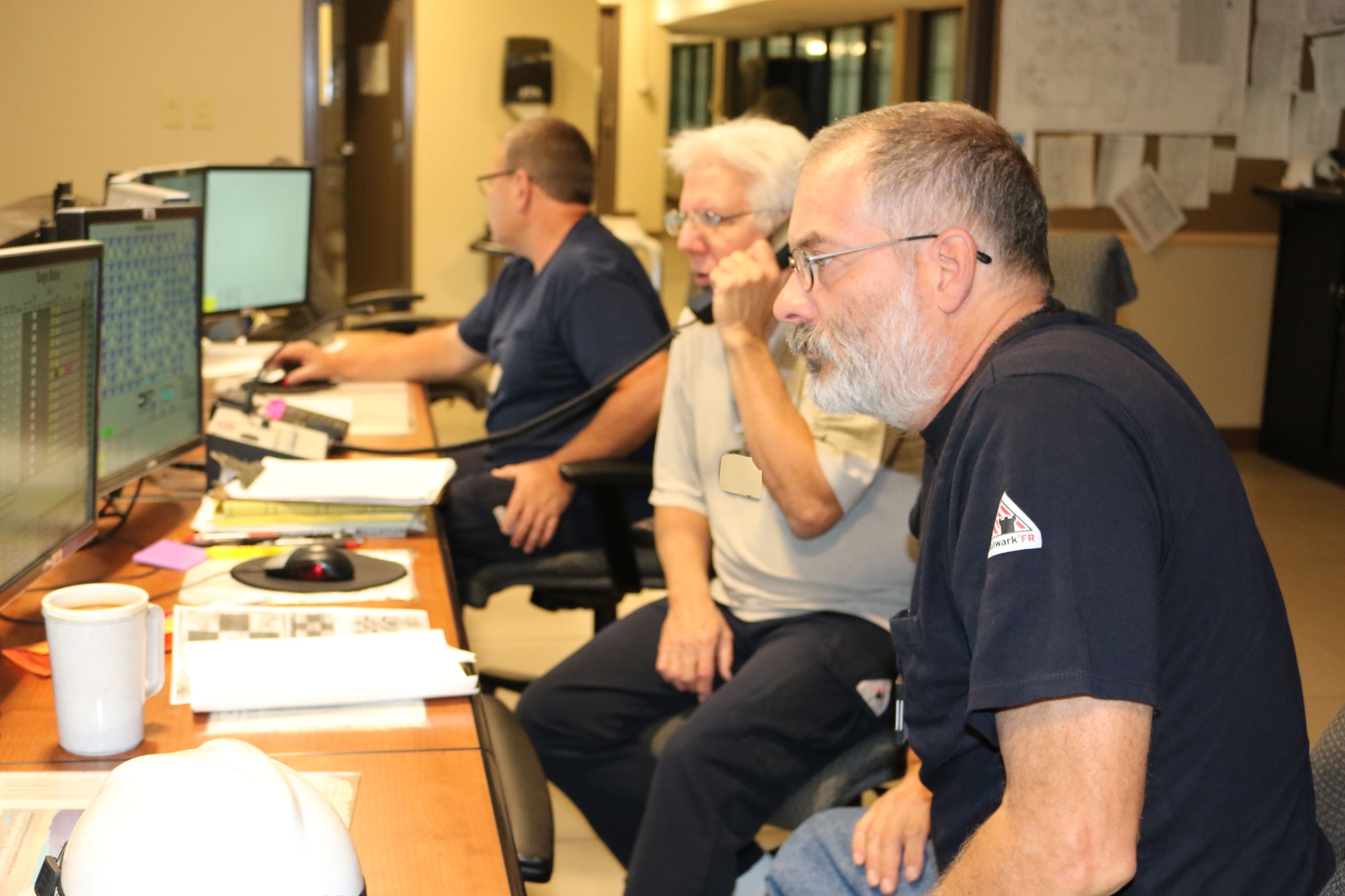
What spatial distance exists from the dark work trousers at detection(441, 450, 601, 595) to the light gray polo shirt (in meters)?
0.49

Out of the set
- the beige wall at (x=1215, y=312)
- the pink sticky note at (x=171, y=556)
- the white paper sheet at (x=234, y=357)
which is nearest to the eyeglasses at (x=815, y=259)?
the pink sticky note at (x=171, y=556)

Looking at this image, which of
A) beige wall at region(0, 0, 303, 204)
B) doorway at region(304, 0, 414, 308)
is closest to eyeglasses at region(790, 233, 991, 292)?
beige wall at region(0, 0, 303, 204)

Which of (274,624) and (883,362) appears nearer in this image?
(883,362)

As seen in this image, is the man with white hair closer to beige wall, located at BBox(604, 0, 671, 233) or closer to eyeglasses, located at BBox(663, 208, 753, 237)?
eyeglasses, located at BBox(663, 208, 753, 237)

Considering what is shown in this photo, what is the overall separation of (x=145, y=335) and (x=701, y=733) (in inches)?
37.9

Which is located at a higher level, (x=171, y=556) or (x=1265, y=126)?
(x=1265, y=126)

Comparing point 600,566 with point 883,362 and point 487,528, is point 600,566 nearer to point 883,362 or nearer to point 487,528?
point 487,528

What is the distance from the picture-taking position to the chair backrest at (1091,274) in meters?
1.75

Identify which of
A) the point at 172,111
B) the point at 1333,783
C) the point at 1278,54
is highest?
the point at 1278,54

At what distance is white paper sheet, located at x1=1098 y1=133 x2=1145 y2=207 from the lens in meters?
4.56

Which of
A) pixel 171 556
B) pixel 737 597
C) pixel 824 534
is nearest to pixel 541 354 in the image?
pixel 737 597

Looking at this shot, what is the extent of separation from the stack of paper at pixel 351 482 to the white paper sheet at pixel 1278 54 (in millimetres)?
3558

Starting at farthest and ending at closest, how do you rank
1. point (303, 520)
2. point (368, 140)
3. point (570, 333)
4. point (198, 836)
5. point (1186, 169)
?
point (368, 140) → point (1186, 169) → point (570, 333) → point (303, 520) → point (198, 836)

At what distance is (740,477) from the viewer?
1.88 m
